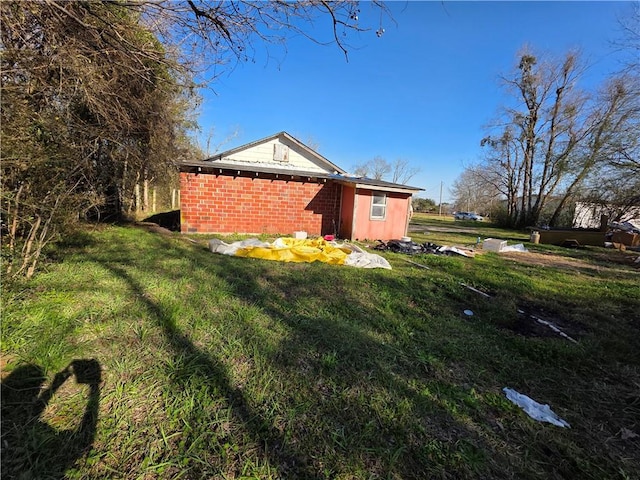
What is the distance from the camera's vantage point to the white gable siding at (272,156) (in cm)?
1397

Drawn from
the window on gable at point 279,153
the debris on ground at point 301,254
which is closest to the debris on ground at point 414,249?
the debris on ground at point 301,254

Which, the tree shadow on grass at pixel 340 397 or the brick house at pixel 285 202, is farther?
the brick house at pixel 285 202

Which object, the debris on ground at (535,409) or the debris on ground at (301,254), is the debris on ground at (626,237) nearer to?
the debris on ground at (301,254)

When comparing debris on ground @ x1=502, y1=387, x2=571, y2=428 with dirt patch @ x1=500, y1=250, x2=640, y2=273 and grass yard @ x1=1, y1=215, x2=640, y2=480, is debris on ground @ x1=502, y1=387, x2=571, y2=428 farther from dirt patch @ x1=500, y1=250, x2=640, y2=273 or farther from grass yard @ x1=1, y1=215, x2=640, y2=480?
dirt patch @ x1=500, y1=250, x2=640, y2=273

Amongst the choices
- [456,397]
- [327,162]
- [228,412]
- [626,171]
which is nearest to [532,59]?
[626,171]

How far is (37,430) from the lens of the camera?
1629 millimetres

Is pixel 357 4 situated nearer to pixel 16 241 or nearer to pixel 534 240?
pixel 16 241

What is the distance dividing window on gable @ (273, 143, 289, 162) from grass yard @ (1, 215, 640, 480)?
1070 centimetres

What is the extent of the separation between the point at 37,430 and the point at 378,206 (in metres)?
10.3

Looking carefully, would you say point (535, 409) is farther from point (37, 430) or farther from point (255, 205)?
point (255, 205)

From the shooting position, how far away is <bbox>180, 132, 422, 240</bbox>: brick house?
9.94 metres

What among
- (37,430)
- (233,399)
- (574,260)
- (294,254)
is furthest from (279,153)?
(37,430)

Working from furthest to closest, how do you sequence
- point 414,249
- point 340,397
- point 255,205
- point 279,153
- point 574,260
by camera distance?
point 279,153 → point 255,205 → point 574,260 → point 414,249 → point 340,397

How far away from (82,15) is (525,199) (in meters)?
28.0
